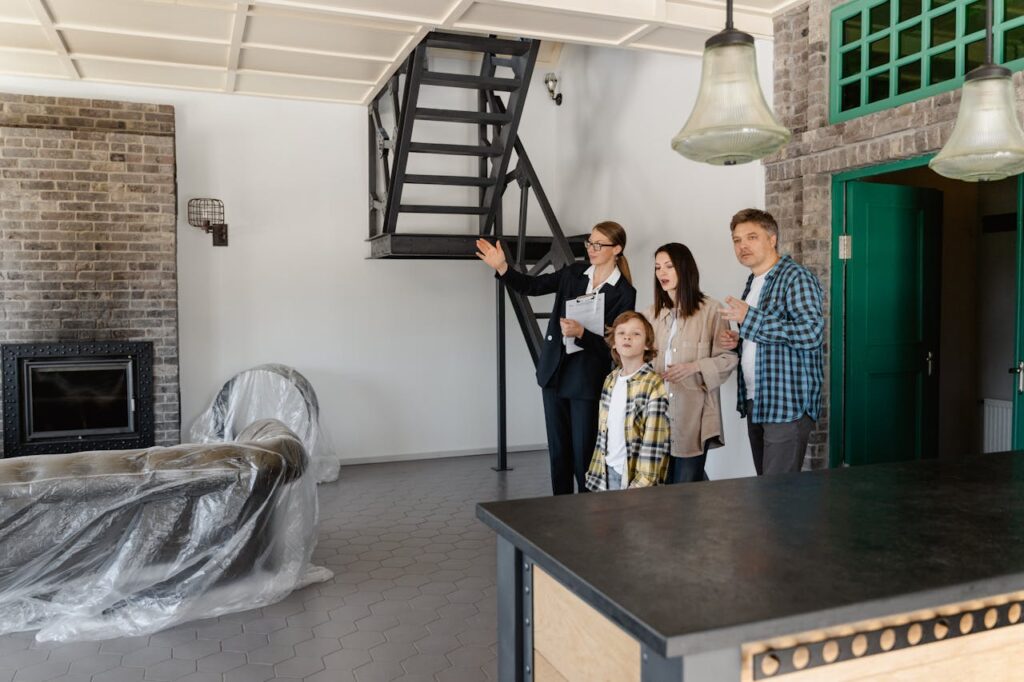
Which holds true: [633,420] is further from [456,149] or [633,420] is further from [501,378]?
[501,378]

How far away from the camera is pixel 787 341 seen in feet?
11.6

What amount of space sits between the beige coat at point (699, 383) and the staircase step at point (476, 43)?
2.78 m

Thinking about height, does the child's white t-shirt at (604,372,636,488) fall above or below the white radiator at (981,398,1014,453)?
above

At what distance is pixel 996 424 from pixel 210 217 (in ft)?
19.8

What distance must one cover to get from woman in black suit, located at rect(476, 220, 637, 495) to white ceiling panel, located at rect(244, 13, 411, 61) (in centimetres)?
177

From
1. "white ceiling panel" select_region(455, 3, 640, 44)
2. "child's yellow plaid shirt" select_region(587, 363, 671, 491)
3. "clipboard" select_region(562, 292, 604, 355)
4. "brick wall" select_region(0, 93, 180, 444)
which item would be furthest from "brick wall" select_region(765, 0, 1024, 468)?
"brick wall" select_region(0, 93, 180, 444)

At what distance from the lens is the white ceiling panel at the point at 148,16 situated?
487cm

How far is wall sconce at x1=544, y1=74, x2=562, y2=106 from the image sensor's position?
7.70 m

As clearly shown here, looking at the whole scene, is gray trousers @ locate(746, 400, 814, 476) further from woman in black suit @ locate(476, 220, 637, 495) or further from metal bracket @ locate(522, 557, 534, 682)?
metal bracket @ locate(522, 557, 534, 682)

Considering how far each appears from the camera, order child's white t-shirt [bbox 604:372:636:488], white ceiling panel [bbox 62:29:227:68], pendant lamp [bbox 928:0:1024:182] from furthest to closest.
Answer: white ceiling panel [bbox 62:29:227:68]
child's white t-shirt [bbox 604:372:636:488]
pendant lamp [bbox 928:0:1024:182]

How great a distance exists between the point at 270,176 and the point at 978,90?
227 inches

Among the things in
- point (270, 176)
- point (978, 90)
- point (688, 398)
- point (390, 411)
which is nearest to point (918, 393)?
point (688, 398)

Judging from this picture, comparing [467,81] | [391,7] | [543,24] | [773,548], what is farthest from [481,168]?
[773,548]

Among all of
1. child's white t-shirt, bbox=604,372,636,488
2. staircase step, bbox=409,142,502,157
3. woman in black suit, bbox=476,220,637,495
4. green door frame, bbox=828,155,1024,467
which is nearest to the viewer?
child's white t-shirt, bbox=604,372,636,488
